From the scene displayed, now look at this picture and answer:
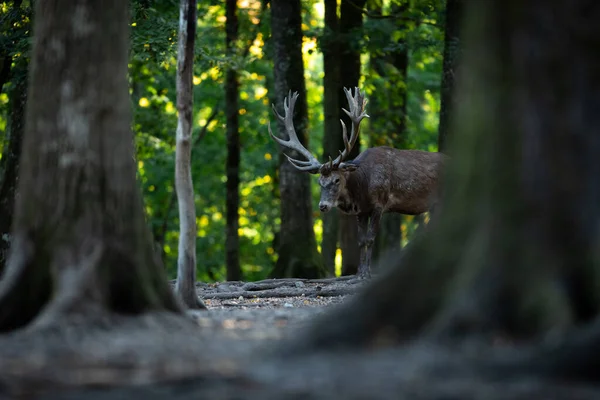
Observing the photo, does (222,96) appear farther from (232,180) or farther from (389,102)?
(389,102)

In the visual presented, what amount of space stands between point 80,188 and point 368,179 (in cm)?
1171

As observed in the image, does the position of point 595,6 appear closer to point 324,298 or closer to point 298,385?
point 298,385

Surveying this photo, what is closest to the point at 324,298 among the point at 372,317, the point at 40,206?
the point at 40,206

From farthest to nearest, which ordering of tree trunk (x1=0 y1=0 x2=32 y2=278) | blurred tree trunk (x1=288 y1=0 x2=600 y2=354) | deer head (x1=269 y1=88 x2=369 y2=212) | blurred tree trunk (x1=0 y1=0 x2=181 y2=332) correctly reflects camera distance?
tree trunk (x1=0 y1=0 x2=32 y2=278)
deer head (x1=269 y1=88 x2=369 y2=212)
blurred tree trunk (x1=0 y1=0 x2=181 y2=332)
blurred tree trunk (x1=288 y1=0 x2=600 y2=354)

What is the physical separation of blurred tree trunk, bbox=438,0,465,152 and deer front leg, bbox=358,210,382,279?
1952 mm

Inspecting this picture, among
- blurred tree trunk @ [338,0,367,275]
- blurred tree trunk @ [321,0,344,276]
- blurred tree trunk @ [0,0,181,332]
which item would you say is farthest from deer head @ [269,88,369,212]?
blurred tree trunk @ [0,0,181,332]

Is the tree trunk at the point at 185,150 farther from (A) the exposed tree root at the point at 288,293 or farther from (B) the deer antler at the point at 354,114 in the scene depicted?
(B) the deer antler at the point at 354,114

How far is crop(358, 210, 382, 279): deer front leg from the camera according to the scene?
19047mm

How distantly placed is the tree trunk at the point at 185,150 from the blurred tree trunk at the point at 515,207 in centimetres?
439

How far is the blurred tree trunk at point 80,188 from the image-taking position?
8.55 metres

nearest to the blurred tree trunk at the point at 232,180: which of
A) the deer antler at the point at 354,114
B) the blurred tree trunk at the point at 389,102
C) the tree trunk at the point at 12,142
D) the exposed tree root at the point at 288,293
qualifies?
the blurred tree trunk at the point at 389,102

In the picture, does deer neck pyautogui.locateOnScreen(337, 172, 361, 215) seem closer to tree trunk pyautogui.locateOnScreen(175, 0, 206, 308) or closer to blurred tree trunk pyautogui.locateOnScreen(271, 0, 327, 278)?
blurred tree trunk pyautogui.locateOnScreen(271, 0, 327, 278)

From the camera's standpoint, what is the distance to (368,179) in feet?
65.7

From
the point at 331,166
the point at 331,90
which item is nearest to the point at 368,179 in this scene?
the point at 331,166
